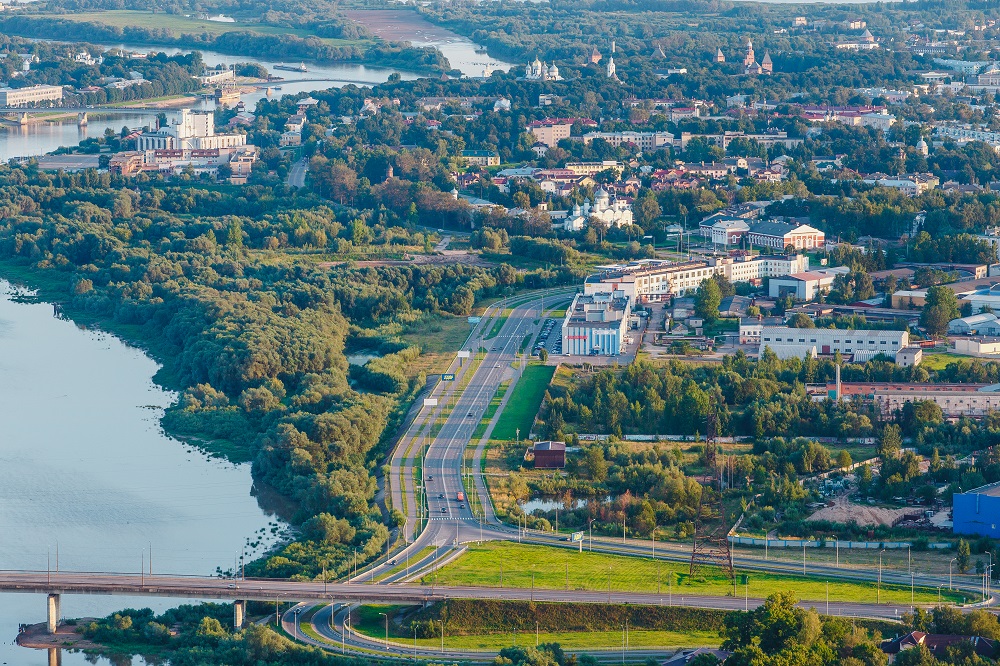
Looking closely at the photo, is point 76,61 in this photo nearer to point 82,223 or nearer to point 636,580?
point 82,223

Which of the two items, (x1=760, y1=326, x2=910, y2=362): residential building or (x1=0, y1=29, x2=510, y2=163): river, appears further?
(x1=0, y1=29, x2=510, y2=163): river

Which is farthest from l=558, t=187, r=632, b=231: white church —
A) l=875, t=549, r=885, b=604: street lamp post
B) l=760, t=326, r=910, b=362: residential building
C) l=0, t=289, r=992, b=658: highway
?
l=875, t=549, r=885, b=604: street lamp post

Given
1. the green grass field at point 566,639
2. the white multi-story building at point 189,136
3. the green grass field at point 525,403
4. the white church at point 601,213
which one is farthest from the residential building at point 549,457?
the white multi-story building at point 189,136

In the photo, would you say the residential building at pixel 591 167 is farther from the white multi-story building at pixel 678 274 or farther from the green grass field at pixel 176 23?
the green grass field at pixel 176 23

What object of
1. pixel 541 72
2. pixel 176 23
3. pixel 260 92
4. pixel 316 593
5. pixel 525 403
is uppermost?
pixel 316 593

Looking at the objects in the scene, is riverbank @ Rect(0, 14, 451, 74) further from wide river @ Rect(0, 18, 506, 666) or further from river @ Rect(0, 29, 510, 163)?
wide river @ Rect(0, 18, 506, 666)

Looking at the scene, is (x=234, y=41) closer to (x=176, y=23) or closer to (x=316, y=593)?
(x=176, y=23)

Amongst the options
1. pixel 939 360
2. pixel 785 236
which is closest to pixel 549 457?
pixel 939 360
